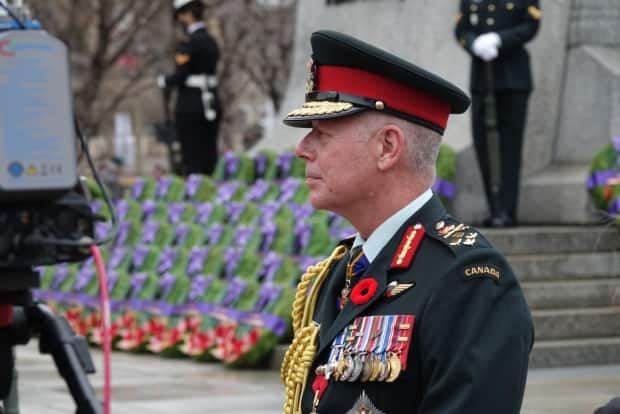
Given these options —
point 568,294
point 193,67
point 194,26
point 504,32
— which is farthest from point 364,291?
point 193,67

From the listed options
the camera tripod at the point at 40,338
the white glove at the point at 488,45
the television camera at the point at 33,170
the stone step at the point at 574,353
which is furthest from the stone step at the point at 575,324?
the television camera at the point at 33,170

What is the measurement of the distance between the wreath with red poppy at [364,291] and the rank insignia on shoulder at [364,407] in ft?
0.60

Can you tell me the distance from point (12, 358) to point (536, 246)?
5.67 meters

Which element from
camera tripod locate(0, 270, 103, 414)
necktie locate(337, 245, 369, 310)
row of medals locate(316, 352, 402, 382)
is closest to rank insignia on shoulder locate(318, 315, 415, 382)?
row of medals locate(316, 352, 402, 382)

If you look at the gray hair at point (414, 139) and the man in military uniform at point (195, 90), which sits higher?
the gray hair at point (414, 139)

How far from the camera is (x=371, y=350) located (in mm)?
2852

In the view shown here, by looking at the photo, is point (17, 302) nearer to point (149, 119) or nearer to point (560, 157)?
point (560, 157)

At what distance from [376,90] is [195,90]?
433 inches

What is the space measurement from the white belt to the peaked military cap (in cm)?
1079

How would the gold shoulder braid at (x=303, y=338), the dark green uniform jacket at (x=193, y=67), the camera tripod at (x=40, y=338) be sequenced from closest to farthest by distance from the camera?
the gold shoulder braid at (x=303, y=338) → the camera tripod at (x=40, y=338) → the dark green uniform jacket at (x=193, y=67)

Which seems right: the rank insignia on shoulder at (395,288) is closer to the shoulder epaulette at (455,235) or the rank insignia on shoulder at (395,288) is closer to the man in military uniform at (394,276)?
the man in military uniform at (394,276)

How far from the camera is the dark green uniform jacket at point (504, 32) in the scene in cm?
1062

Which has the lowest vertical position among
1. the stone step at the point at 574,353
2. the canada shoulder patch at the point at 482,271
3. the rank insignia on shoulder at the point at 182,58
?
the stone step at the point at 574,353

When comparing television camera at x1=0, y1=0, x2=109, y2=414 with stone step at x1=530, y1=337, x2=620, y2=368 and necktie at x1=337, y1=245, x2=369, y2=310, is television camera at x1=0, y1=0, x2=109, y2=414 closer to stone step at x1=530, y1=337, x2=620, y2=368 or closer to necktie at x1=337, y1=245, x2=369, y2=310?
necktie at x1=337, y1=245, x2=369, y2=310
